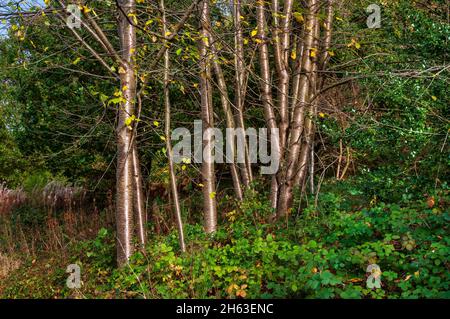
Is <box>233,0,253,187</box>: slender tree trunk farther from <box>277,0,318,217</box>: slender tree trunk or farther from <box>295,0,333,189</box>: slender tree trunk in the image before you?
<box>295,0,333,189</box>: slender tree trunk

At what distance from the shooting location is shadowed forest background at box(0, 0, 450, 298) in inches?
175

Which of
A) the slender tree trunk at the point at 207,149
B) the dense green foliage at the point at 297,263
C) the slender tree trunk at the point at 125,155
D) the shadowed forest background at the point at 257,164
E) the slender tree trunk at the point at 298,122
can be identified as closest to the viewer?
the dense green foliage at the point at 297,263

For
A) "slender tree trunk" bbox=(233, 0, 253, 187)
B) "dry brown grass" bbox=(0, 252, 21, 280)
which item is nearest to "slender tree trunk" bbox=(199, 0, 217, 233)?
"slender tree trunk" bbox=(233, 0, 253, 187)

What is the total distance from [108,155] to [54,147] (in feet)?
3.63

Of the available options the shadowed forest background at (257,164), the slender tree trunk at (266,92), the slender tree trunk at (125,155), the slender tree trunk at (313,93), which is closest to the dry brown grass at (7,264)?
the shadowed forest background at (257,164)

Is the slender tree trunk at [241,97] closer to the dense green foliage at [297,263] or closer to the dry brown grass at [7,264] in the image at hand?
the dense green foliage at [297,263]

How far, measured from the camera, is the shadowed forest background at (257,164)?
14.6 feet

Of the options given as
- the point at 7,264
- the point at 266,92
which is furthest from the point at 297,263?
the point at 7,264

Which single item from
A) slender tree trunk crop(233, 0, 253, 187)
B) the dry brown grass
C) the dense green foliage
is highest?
slender tree trunk crop(233, 0, 253, 187)

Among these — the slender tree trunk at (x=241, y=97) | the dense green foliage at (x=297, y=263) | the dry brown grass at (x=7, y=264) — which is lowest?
the dry brown grass at (x=7, y=264)

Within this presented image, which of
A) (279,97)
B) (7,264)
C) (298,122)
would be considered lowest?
(7,264)

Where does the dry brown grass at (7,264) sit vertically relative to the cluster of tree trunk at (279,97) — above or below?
below

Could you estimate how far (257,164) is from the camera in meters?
8.45

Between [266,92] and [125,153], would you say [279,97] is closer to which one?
[266,92]
